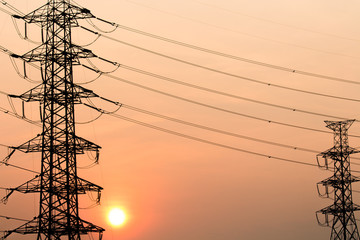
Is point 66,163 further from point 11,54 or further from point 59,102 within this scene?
point 11,54

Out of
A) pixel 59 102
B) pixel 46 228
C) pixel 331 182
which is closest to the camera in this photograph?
pixel 46 228

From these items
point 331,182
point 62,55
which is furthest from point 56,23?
point 331,182

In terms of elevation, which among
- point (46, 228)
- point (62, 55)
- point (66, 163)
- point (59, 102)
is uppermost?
point (62, 55)

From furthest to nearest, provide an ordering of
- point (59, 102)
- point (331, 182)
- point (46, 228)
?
point (331, 182)
point (59, 102)
point (46, 228)

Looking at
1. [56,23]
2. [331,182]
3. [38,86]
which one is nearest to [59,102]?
[38,86]

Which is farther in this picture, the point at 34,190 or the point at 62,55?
the point at 62,55

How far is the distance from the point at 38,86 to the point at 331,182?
99.3 feet

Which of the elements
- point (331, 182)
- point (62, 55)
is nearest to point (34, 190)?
point (62, 55)

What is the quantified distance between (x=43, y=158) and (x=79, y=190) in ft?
10.3

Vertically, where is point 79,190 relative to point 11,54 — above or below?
below

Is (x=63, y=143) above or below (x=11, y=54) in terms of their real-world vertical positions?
below

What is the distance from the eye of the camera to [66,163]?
156 ft

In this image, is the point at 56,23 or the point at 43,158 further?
the point at 56,23

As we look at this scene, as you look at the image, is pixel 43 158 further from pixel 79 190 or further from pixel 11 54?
pixel 11 54
